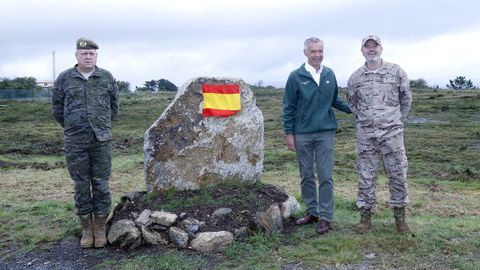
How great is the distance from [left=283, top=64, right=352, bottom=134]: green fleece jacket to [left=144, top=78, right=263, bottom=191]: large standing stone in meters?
1.07

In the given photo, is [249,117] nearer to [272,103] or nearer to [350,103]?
[350,103]

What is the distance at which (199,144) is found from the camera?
7363mm

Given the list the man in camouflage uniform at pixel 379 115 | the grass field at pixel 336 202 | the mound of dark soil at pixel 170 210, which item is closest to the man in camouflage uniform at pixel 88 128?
the mound of dark soil at pixel 170 210

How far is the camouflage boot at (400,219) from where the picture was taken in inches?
255

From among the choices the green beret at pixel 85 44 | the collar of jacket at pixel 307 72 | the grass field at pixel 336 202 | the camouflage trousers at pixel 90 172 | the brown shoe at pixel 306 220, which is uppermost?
the green beret at pixel 85 44

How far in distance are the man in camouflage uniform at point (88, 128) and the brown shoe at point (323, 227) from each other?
2.68 metres

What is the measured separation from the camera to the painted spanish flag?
7352 mm

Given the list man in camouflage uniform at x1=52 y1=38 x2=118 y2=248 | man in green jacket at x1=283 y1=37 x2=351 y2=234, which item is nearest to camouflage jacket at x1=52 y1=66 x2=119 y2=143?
man in camouflage uniform at x1=52 y1=38 x2=118 y2=248

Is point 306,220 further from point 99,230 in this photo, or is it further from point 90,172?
point 90,172

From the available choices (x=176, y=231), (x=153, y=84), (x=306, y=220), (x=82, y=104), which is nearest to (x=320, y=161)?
(x=306, y=220)

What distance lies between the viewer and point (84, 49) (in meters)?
6.20

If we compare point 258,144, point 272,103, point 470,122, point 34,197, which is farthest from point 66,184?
point 272,103

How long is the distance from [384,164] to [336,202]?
2.90m

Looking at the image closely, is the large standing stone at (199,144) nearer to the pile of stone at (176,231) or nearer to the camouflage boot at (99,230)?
the pile of stone at (176,231)
